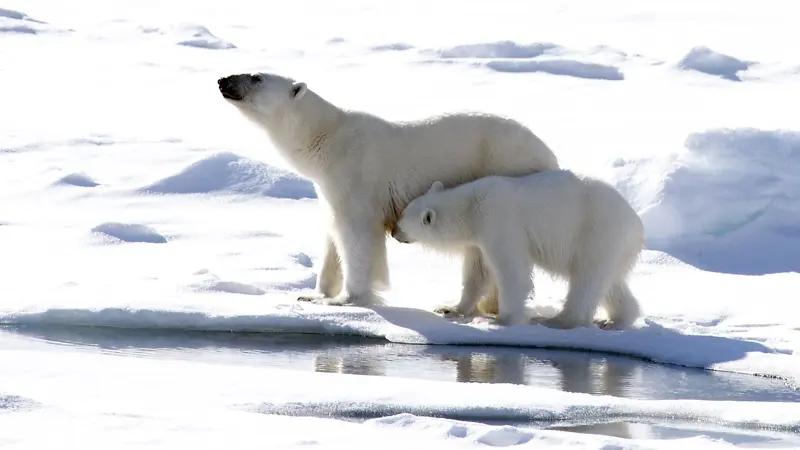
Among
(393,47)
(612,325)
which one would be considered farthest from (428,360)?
(393,47)

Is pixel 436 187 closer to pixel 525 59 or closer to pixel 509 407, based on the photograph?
pixel 509 407

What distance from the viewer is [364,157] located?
8789 millimetres

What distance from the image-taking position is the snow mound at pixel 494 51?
2666cm

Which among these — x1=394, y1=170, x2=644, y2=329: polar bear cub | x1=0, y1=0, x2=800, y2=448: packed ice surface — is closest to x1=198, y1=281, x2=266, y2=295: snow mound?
x1=0, y1=0, x2=800, y2=448: packed ice surface

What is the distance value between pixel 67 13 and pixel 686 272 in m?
29.9

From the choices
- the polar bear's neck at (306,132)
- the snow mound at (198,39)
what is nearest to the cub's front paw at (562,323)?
the polar bear's neck at (306,132)

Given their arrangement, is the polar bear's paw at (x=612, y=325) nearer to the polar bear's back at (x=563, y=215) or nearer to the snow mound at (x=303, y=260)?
the polar bear's back at (x=563, y=215)

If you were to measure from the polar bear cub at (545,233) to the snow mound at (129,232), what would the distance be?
3.35 meters

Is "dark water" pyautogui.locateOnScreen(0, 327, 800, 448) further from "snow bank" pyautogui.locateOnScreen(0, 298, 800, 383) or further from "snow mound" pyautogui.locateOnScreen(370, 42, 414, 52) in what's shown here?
"snow mound" pyautogui.locateOnScreen(370, 42, 414, 52)

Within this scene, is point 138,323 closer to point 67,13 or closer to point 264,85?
point 264,85

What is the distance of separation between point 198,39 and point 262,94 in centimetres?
2080

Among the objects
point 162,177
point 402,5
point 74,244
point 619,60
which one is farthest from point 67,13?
point 74,244

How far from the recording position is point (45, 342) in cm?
746

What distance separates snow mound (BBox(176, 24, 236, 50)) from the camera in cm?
2853
